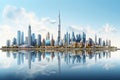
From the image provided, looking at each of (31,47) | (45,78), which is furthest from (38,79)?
(31,47)

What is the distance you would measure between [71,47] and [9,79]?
414 ft

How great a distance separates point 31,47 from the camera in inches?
5714

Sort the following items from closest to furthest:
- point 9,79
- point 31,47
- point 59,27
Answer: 1. point 9,79
2. point 59,27
3. point 31,47

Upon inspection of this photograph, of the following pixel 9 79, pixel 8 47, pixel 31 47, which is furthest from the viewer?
pixel 8 47

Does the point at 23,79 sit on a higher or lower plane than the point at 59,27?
lower

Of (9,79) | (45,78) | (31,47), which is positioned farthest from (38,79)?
(31,47)

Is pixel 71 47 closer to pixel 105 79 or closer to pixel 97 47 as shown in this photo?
pixel 97 47

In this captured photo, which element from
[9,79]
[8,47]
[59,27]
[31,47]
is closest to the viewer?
[9,79]

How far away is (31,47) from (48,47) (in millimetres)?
9006

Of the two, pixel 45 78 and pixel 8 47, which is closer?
pixel 45 78

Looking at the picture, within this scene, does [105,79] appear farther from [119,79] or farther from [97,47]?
[97,47]

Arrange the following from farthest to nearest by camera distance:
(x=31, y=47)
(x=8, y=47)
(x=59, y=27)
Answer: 1. (x=8, y=47)
2. (x=31, y=47)
3. (x=59, y=27)

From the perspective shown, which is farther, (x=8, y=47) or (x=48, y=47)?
(x=8, y=47)

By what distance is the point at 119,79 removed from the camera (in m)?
22.8
